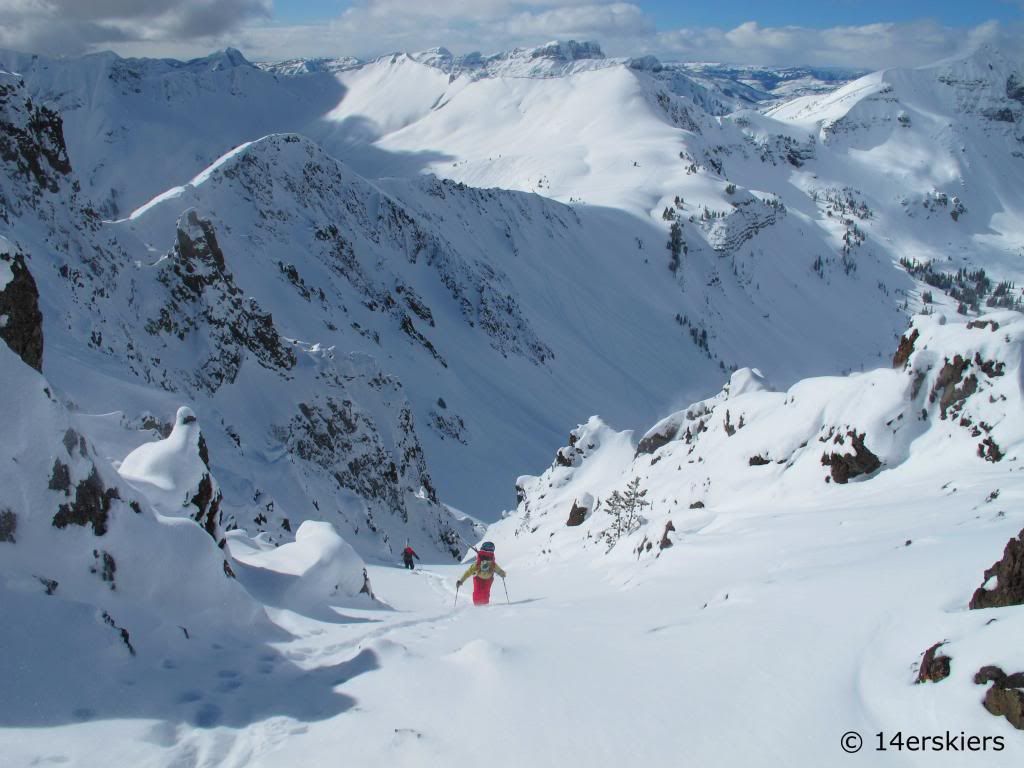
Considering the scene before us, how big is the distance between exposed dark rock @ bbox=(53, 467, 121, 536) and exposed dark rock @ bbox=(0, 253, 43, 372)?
6.42 ft

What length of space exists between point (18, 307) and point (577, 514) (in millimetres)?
21862

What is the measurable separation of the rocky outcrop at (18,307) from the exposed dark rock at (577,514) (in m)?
21.2

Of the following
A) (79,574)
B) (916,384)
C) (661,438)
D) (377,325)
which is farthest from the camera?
(377,325)

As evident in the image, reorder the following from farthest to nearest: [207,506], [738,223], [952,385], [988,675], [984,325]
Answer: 1. [738,223]
2. [984,325]
3. [952,385]
4. [207,506]
5. [988,675]

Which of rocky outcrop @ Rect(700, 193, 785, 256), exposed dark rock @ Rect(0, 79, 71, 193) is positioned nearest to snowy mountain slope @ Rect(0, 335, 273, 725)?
exposed dark rock @ Rect(0, 79, 71, 193)

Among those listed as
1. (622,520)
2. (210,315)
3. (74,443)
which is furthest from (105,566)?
(210,315)

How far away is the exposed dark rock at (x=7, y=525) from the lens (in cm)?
633

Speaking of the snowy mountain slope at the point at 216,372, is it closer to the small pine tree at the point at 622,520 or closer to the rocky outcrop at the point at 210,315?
the rocky outcrop at the point at 210,315

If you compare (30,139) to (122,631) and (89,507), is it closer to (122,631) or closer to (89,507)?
(89,507)

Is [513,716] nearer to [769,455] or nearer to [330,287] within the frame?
[769,455]

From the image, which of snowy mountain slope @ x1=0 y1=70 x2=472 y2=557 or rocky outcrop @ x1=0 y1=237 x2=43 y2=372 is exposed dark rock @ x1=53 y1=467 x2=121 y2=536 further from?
snowy mountain slope @ x1=0 y1=70 x2=472 y2=557

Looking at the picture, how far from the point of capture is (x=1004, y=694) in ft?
14.7

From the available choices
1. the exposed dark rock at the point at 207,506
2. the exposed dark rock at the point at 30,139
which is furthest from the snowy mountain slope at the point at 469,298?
the exposed dark rock at the point at 207,506

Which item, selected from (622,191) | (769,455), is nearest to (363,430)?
(769,455)
